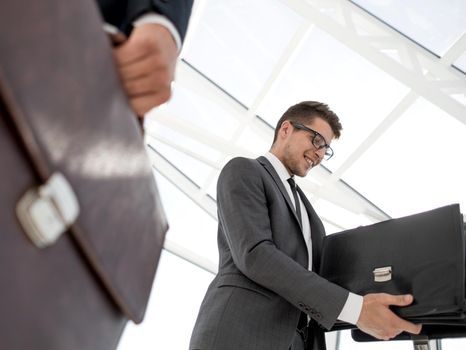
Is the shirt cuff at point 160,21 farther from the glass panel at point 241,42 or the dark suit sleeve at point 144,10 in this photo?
the glass panel at point 241,42

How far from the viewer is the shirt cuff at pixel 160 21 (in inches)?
28.5

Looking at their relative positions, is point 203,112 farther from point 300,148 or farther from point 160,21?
point 160,21

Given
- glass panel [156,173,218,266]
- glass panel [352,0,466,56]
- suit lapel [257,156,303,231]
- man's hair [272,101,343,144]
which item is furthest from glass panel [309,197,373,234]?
suit lapel [257,156,303,231]

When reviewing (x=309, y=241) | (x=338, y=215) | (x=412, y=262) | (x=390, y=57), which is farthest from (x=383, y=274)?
(x=338, y=215)

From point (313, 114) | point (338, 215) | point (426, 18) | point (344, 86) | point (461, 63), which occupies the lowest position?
point (338, 215)

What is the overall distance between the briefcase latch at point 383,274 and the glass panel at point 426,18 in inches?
140

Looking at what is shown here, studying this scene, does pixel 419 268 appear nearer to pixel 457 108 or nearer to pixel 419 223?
pixel 419 223

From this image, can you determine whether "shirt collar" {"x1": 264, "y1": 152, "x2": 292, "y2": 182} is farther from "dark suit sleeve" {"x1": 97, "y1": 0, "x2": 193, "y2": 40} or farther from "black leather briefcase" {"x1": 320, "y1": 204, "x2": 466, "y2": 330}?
"dark suit sleeve" {"x1": 97, "y1": 0, "x2": 193, "y2": 40}

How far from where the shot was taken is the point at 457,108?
4.72 m

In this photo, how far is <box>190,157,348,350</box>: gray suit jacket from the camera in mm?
1577

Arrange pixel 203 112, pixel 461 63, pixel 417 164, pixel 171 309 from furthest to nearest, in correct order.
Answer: pixel 171 309
pixel 203 112
pixel 417 164
pixel 461 63

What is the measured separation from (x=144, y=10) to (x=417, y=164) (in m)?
5.86

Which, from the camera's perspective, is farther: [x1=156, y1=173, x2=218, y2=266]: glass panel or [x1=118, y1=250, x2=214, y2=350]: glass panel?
[x1=156, y1=173, x2=218, y2=266]: glass panel

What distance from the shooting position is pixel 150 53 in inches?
25.4
